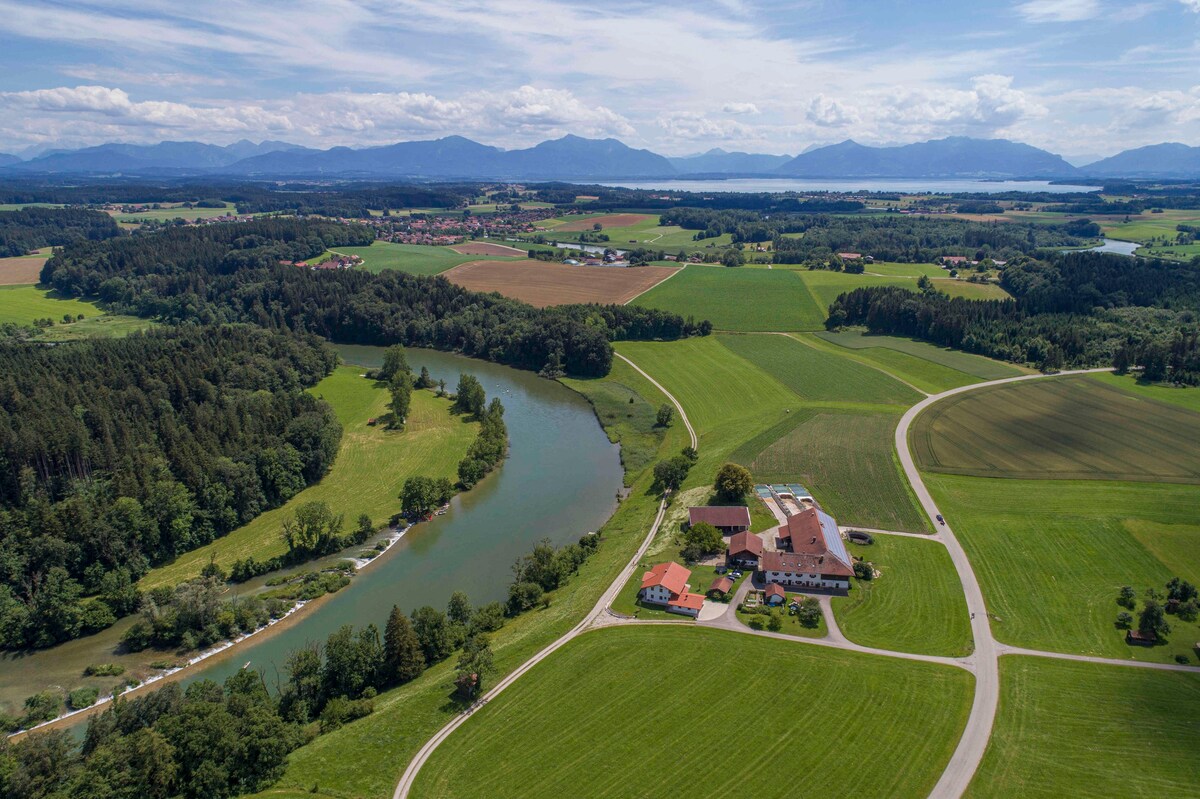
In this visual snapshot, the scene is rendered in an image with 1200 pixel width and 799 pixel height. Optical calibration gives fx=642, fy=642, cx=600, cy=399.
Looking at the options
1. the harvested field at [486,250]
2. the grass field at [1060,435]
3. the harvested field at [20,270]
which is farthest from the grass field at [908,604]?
the harvested field at [20,270]

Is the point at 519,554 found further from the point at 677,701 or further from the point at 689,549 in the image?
the point at 677,701

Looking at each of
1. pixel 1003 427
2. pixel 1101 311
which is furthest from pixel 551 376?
pixel 1101 311

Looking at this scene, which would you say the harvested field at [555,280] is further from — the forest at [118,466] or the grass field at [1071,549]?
the grass field at [1071,549]

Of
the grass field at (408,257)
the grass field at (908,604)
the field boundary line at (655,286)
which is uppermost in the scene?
the grass field at (408,257)

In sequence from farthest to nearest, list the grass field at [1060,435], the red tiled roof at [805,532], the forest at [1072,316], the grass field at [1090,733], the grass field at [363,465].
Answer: the forest at [1072,316] → the grass field at [1060,435] → the grass field at [363,465] → the red tiled roof at [805,532] → the grass field at [1090,733]

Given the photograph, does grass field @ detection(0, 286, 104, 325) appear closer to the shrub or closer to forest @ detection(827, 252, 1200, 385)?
the shrub

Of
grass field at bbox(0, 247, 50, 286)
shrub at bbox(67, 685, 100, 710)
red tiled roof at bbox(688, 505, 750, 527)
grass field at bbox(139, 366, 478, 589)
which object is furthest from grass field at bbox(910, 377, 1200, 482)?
grass field at bbox(0, 247, 50, 286)
